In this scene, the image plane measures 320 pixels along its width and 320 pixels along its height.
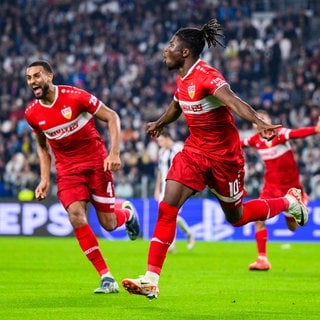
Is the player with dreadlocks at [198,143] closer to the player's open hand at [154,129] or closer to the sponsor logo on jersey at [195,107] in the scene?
the sponsor logo on jersey at [195,107]

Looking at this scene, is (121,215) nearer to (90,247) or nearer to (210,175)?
(90,247)

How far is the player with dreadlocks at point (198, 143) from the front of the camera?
9.19 m

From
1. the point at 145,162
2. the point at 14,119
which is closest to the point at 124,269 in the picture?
the point at 145,162

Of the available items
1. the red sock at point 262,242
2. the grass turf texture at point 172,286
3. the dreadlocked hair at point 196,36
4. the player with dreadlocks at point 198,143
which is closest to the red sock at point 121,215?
the grass turf texture at point 172,286

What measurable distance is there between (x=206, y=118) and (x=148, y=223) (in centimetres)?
1465

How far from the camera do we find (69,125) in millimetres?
10891

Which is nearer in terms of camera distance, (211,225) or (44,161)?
(44,161)

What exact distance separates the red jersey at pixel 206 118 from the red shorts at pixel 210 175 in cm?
7

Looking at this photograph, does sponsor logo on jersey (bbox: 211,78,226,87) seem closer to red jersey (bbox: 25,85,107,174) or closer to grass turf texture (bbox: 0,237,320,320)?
red jersey (bbox: 25,85,107,174)

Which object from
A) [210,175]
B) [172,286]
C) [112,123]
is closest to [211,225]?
[172,286]

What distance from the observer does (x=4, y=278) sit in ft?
41.7

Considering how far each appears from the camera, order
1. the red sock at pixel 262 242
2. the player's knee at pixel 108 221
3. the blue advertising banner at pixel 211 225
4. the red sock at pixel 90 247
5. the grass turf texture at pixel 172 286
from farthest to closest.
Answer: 1. the blue advertising banner at pixel 211 225
2. the red sock at pixel 262 242
3. the player's knee at pixel 108 221
4. the red sock at pixel 90 247
5. the grass turf texture at pixel 172 286

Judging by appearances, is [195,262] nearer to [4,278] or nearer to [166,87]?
[4,278]

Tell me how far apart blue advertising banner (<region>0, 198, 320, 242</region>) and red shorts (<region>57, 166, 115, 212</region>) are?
40.6 feet
